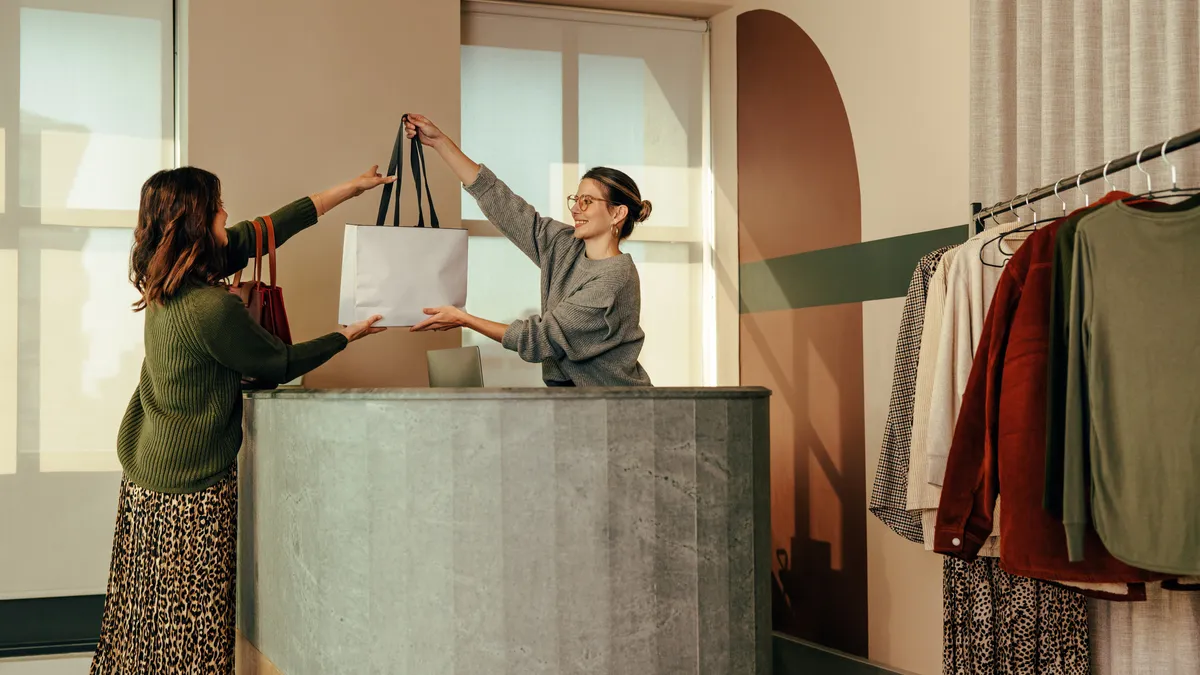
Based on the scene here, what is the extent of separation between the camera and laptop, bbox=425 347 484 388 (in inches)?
101

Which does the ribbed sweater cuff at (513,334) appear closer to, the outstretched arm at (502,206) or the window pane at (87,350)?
the outstretched arm at (502,206)

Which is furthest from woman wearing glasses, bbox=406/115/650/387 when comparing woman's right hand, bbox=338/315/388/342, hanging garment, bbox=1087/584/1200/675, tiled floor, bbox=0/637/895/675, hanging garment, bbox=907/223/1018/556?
tiled floor, bbox=0/637/895/675

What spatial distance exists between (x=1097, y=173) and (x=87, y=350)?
337 cm

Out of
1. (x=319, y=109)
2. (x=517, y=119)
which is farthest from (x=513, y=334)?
(x=517, y=119)

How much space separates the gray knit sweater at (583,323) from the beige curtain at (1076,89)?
1001 mm

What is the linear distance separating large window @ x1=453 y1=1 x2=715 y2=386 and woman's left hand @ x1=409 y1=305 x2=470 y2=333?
4.43 feet

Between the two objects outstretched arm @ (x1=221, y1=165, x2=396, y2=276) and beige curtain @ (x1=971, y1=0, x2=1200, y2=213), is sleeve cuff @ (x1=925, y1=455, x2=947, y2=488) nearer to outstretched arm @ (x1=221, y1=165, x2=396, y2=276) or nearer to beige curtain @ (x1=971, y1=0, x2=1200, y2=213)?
beige curtain @ (x1=971, y1=0, x2=1200, y2=213)

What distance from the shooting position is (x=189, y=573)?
8.18ft

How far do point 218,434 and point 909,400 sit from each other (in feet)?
5.76

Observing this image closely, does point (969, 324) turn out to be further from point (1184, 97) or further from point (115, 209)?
point (115, 209)

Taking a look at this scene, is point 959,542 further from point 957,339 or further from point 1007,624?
point 957,339

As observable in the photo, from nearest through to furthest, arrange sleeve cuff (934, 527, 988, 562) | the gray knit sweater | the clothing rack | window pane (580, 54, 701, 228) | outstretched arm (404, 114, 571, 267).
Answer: the clothing rack
sleeve cuff (934, 527, 988, 562)
the gray knit sweater
outstretched arm (404, 114, 571, 267)
window pane (580, 54, 701, 228)

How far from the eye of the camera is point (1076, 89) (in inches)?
98.3

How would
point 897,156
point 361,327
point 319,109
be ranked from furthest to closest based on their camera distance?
point 319,109, point 897,156, point 361,327
